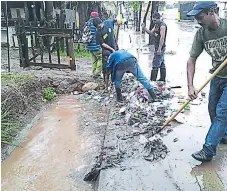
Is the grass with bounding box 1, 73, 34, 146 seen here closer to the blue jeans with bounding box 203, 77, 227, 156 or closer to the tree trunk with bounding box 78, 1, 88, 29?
the blue jeans with bounding box 203, 77, 227, 156

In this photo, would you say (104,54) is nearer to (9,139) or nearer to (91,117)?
(91,117)

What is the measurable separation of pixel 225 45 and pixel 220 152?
51.8 inches

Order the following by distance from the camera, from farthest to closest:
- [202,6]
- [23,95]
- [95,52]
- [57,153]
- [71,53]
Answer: [71,53] → [95,52] → [23,95] → [57,153] → [202,6]

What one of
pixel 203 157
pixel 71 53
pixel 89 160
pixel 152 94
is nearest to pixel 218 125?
pixel 203 157

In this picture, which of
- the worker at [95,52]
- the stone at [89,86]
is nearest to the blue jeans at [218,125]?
the stone at [89,86]

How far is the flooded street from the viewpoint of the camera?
3354mm

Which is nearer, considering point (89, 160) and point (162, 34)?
point (89, 160)

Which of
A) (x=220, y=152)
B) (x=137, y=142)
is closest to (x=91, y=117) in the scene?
(x=137, y=142)

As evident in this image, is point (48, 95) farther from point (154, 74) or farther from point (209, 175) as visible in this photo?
point (209, 175)

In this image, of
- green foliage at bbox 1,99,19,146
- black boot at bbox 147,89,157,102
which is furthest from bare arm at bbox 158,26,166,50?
green foliage at bbox 1,99,19,146

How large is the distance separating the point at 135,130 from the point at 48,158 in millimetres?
1452

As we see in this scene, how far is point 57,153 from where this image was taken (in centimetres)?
518

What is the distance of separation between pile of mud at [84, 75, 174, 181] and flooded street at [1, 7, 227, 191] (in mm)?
120

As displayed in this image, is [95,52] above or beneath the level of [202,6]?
beneath
